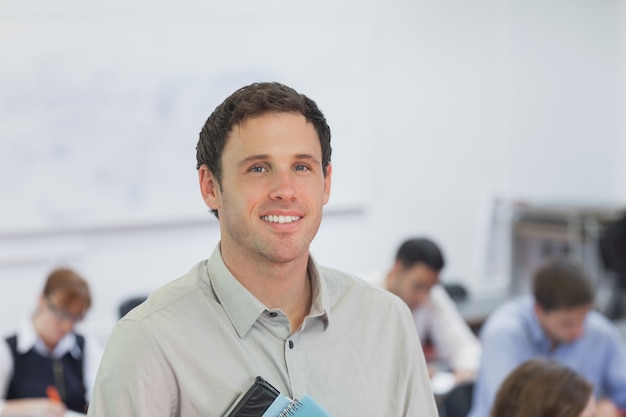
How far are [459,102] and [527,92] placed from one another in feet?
2.58

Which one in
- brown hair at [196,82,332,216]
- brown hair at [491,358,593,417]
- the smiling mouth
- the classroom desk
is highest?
brown hair at [196,82,332,216]

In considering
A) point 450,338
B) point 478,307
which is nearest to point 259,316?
point 450,338

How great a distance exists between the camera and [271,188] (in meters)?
1.11

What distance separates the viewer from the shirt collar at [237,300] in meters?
1.14

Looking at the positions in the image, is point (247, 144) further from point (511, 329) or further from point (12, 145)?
point (12, 145)

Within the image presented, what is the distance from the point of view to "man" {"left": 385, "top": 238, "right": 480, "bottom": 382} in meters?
3.72

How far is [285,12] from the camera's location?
5469 mm

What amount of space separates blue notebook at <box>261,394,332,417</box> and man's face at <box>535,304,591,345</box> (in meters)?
2.12

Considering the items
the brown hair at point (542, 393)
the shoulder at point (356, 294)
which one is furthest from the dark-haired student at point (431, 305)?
the shoulder at point (356, 294)

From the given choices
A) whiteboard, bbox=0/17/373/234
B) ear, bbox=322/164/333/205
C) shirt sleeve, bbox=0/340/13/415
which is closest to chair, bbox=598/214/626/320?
whiteboard, bbox=0/17/373/234

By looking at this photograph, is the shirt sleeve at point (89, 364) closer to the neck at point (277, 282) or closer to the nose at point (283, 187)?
the neck at point (277, 282)

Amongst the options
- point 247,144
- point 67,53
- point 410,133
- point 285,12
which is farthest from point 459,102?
point 247,144

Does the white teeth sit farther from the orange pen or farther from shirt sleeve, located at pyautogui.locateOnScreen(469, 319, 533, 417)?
the orange pen

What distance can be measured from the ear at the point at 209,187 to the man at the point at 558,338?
6.56 ft
